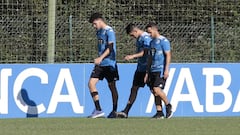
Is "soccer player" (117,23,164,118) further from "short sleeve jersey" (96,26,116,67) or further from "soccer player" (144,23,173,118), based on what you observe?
"short sleeve jersey" (96,26,116,67)

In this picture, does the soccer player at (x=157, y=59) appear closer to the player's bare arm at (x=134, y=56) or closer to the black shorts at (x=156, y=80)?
the black shorts at (x=156, y=80)

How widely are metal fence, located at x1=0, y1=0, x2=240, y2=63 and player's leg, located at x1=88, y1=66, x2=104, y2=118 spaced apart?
2326mm

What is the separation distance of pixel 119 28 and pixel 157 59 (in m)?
3.38

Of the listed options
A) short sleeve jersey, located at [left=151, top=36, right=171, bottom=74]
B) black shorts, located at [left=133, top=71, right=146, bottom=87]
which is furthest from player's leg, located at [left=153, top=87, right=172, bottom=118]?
black shorts, located at [left=133, top=71, right=146, bottom=87]

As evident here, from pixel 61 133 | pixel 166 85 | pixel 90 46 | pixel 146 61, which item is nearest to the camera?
pixel 61 133

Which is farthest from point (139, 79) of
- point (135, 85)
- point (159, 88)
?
point (159, 88)

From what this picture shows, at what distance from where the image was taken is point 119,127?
13234 mm

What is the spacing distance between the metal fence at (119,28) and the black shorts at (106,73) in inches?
90.0

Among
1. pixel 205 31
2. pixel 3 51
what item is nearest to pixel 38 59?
pixel 3 51

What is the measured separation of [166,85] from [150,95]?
40cm

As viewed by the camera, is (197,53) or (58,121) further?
(197,53)

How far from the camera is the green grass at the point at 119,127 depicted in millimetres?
12328

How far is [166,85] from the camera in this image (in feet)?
57.1

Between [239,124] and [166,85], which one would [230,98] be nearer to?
[166,85]
